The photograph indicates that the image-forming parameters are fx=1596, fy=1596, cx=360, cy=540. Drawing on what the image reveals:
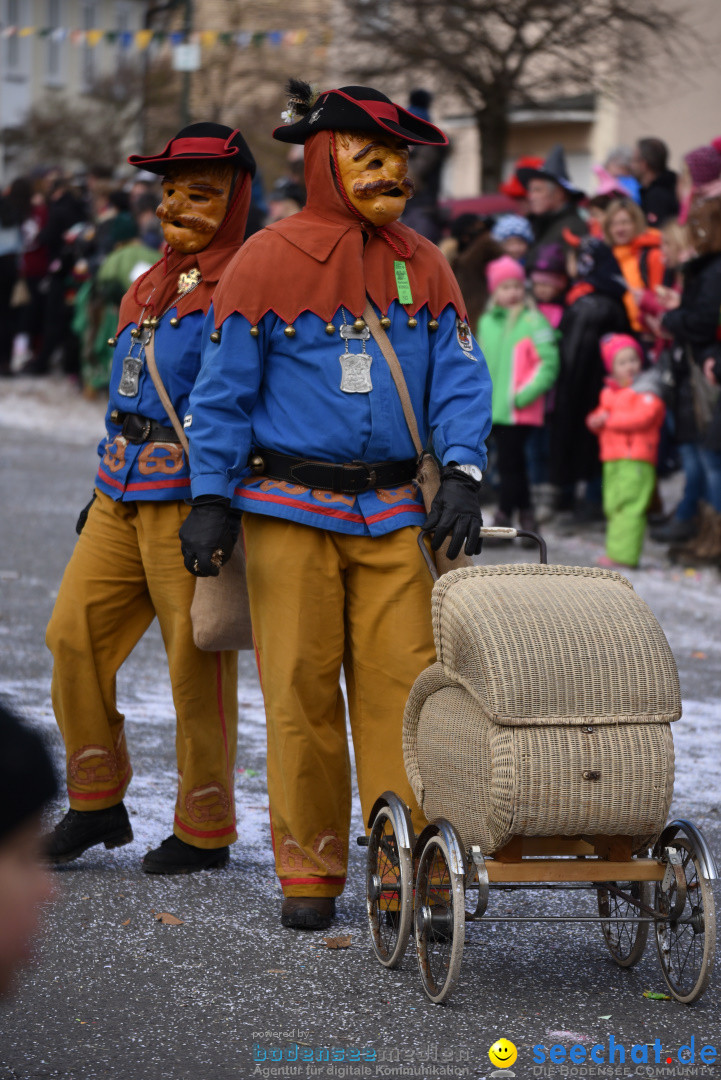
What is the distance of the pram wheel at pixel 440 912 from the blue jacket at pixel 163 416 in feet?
4.59

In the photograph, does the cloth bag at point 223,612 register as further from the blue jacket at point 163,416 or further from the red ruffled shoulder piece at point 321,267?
the red ruffled shoulder piece at point 321,267

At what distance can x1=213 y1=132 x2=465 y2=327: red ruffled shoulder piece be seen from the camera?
14.0 feet

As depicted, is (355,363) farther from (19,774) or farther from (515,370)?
(515,370)

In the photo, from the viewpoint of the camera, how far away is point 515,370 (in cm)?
1055

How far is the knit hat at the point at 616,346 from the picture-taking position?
10.2 m

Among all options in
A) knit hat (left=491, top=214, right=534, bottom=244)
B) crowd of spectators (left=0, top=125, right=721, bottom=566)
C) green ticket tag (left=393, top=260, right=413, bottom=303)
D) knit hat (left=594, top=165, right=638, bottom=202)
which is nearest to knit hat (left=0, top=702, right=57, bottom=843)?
green ticket tag (left=393, top=260, right=413, bottom=303)

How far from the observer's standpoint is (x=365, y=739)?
4.38 meters

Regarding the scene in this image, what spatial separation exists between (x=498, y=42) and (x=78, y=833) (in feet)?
49.0

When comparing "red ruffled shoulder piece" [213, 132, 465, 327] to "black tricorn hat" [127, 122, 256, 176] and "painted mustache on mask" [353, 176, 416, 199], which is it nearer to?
"painted mustache on mask" [353, 176, 416, 199]

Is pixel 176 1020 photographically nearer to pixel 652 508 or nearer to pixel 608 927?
pixel 608 927

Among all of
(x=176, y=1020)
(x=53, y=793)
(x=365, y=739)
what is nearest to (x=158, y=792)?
(x=365, y=739)

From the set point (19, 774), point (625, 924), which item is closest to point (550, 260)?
point (625, 924)

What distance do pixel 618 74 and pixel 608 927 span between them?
16.5 metres

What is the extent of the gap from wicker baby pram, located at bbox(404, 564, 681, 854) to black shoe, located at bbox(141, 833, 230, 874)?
4.00 ft
